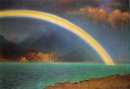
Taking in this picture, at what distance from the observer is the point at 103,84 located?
2705 millimetres

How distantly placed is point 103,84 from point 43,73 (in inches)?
26.4

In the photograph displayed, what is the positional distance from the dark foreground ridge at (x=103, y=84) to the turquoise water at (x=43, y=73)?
0.04 metres

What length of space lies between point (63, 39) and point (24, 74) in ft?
1.85

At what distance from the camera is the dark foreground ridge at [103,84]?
2.66 meters

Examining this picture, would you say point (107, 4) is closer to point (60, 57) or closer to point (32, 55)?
point (60, 57)

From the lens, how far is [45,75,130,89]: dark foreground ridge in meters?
2.66

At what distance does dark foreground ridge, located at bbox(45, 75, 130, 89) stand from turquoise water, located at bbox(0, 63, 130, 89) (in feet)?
0.14

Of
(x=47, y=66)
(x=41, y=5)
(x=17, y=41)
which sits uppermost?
(x=41, y=5)

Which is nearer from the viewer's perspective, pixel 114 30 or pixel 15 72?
pixel 15 72

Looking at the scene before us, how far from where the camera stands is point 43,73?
8.63 feet

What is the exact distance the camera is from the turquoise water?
2580 millimetres

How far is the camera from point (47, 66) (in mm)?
2631

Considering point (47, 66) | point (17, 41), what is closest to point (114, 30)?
point (47, 66)

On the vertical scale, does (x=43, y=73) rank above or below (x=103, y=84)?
above
